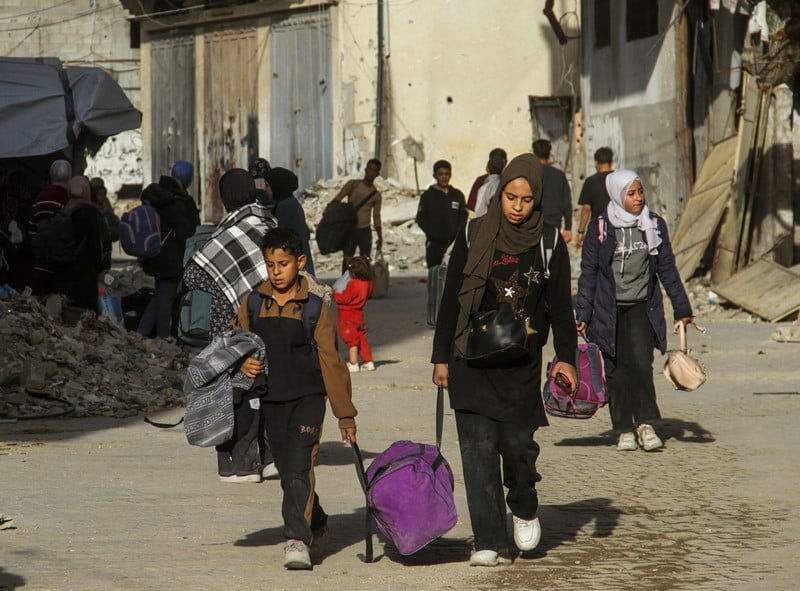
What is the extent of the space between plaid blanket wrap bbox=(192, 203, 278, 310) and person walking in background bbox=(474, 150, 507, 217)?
6.27 m

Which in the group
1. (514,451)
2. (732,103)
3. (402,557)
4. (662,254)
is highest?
(732,103)

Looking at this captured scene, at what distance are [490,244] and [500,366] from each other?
48 cm

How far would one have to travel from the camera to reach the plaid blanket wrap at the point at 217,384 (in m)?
5.68

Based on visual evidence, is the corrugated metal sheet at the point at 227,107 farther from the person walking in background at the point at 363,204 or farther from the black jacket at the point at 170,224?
the black jacket at the point at 170,224

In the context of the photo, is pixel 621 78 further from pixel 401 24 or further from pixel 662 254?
pixel 662 254

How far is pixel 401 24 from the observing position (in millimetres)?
27109

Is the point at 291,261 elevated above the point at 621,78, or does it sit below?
below

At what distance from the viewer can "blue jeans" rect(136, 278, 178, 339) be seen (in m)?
12.9

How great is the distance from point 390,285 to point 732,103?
213 inches

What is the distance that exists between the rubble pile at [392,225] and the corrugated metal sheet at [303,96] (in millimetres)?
986

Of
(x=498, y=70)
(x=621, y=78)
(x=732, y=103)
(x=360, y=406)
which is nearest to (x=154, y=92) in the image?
(x=498, y=70)

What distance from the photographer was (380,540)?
625 cm

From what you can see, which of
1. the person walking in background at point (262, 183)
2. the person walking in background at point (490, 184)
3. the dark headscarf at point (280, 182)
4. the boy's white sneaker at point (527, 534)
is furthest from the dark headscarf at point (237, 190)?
the person walking in background at point (490, 184)

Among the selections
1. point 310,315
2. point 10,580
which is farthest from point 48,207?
point 10,580
